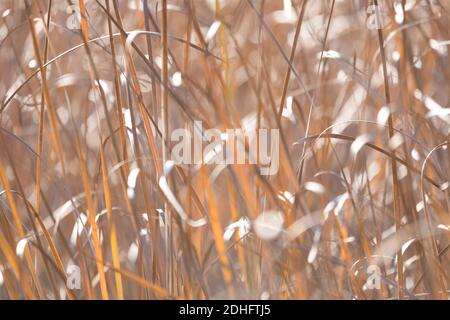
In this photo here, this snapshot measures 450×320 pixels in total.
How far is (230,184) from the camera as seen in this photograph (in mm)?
765

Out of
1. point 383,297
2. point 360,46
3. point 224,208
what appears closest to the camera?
point 383,297

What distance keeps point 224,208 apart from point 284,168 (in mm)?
242

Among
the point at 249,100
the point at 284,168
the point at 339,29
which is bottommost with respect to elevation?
the point at 284,168

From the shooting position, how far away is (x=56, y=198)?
1.09 metres

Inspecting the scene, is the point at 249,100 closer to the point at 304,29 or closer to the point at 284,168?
the point at 304,29

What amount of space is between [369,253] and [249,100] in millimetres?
557

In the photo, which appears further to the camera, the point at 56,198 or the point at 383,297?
the point at 56,198

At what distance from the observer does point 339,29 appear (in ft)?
4.22

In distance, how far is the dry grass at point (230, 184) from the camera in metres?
0.73

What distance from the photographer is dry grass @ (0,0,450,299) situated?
729 mm

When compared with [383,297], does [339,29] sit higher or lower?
higher
